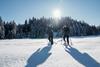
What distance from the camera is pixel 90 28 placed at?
165m

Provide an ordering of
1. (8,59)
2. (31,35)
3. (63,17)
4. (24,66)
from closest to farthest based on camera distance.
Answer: (24,66) < (8,59) < (31,35) < (63,17)

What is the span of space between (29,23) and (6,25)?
3784cm

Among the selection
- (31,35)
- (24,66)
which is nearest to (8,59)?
(24,66)

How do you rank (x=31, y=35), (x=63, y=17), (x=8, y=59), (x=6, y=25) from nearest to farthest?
(x=8, y=59) < (x=6, y=25) < (x=31, y=35) < (x=63, y=17)

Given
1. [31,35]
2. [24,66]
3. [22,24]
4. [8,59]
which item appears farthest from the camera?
[22,24]

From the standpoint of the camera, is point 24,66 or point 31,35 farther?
point 31,35

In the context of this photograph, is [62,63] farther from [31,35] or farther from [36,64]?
[31,35]

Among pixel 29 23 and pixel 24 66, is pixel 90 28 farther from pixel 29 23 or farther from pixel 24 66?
pixel 24 66

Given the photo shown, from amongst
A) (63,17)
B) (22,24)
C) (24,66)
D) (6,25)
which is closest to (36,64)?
(24,66)

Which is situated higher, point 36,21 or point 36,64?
point 36,21

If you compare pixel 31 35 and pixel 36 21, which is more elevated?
pixel 36 21

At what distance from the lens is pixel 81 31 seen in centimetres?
15938

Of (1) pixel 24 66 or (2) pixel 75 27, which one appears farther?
(2) pixel 75 27

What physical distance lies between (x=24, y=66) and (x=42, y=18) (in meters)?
158
